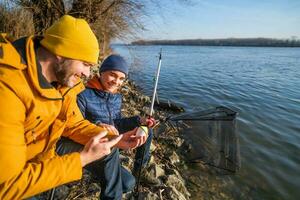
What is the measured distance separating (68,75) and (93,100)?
4.71 feet

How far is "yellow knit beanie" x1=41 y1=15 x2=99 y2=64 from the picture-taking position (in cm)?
224

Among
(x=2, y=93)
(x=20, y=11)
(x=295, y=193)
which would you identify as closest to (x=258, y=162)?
(x=295, y=193)

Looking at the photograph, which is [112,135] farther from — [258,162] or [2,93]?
[258,162]

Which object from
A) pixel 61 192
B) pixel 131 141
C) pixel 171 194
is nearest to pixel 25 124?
pixel 131 141

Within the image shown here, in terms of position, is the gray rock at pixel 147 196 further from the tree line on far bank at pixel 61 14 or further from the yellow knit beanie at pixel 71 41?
the tree line on far bank at pixel 61 14

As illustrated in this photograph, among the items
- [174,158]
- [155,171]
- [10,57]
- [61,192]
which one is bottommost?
[174,158]

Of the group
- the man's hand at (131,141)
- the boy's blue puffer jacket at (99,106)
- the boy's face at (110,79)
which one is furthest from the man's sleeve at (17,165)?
the boy's face at (110,79)

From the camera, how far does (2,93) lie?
177 cm

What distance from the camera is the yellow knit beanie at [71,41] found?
7.33 ft

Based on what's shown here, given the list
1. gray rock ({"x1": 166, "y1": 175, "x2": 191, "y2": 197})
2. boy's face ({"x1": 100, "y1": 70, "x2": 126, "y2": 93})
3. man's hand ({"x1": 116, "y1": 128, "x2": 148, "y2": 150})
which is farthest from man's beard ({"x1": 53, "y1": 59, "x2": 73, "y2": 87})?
gray rock ({"x1": 166, "y1": 175, "x2": 191, "y2": 197})

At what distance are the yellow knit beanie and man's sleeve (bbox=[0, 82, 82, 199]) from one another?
543 mm

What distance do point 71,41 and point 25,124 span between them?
71 centimetres

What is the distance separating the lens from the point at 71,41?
7.44 feet

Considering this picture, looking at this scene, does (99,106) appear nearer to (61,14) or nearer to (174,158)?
(174,158)
